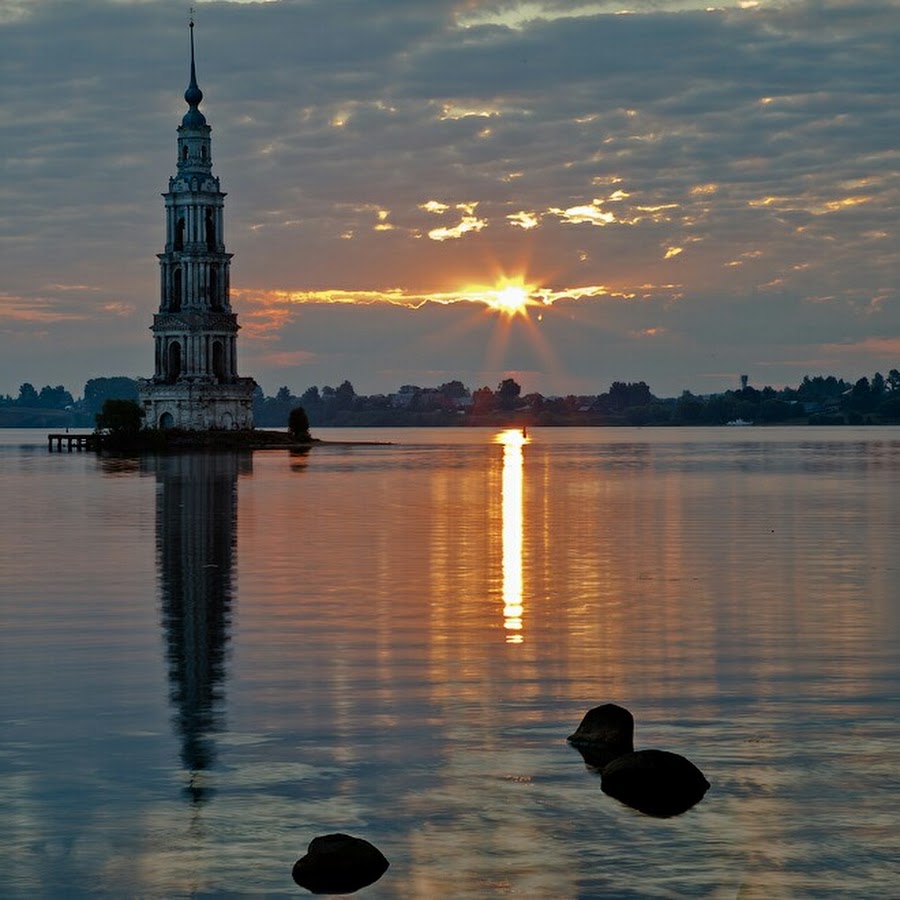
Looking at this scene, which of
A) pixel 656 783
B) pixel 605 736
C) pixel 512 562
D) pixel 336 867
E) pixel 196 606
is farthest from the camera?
pixel 512 562

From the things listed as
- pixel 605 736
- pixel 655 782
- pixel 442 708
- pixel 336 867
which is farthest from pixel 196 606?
pixel 336 867

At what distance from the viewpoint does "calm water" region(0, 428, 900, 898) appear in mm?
18625

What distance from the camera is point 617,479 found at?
12081cm

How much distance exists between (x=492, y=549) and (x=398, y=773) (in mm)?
36117

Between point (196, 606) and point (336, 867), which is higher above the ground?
point (196, 606)

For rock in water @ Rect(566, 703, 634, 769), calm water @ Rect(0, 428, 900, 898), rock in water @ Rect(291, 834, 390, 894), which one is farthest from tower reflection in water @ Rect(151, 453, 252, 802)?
rock in water @ Rect(566, 703, 634, 769)

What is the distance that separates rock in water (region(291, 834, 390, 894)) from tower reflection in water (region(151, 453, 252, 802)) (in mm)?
3511

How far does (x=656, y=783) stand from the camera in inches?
827

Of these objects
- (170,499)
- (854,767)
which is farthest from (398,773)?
(170,499)

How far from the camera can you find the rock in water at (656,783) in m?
20.9

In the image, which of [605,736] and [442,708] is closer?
[605,736]

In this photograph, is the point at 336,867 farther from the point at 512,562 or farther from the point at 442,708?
the point at 512,562

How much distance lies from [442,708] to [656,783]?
6502mm

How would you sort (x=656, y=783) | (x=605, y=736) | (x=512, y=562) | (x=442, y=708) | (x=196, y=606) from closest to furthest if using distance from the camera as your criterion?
(x=656, y=783) → (x=605, y=736) → (x=442, y=708) → (x=196, y=606) → (x=512, y=562)
